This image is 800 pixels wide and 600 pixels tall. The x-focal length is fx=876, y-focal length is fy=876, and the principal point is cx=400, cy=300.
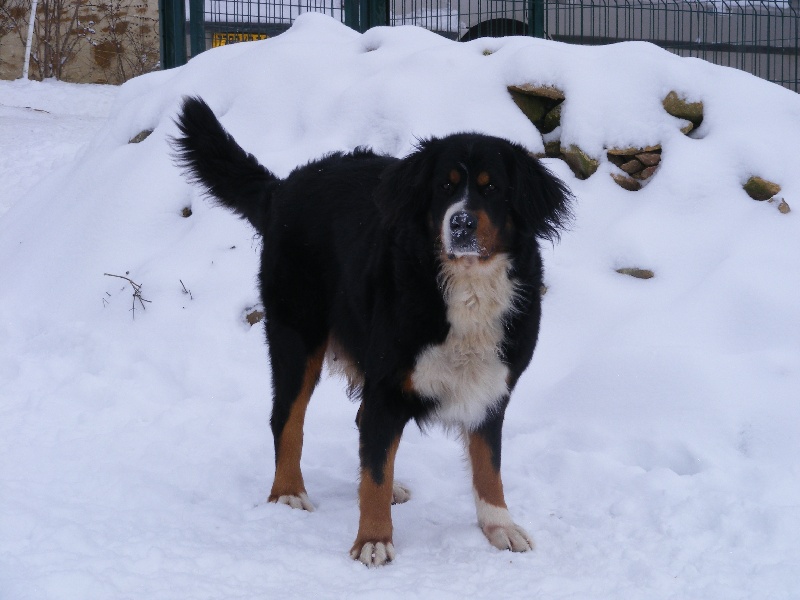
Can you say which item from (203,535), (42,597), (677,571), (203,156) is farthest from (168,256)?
(677,571)

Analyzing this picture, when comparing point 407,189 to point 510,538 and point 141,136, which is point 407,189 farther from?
point 141,136

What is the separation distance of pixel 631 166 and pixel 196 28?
4.87 m

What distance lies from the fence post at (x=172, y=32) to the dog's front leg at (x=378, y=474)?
266 inches

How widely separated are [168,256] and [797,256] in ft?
12.6

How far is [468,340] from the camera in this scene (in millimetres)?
3055

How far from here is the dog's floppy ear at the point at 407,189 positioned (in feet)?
10.1

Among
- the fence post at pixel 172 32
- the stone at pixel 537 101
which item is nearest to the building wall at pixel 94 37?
the fence post at pixel 172 32

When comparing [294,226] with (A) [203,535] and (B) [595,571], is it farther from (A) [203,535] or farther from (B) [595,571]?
(B) [595,571]

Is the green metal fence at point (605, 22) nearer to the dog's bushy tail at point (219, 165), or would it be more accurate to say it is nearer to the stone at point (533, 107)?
the stone at point (533, 107)

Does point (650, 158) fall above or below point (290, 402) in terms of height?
above

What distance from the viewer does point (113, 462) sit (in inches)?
148

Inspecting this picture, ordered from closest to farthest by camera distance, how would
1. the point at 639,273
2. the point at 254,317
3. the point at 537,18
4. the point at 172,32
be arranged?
the point at 639,273, the point at 254,317, the point at 537,18, the point at 172,32

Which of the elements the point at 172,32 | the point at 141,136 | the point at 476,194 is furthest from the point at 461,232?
the point at 172,32

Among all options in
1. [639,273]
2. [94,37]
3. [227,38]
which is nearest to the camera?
[639,273]
